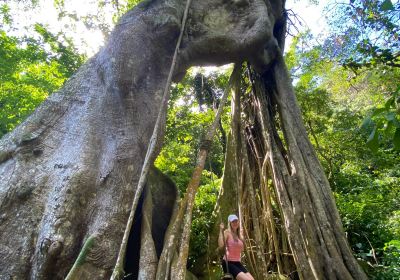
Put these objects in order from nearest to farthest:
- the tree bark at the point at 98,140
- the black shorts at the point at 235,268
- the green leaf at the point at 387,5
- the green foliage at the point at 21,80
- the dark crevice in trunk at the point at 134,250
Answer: the green leaf at the point at 387,5, the tree bark at the point at 98,140, the dark crevice in trunk at the point at 134,250, the black shorts at the point at 235,268, the green foliage at the point at 21,80

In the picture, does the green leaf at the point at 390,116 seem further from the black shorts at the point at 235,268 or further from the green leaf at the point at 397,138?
the black shorts at the point at 235,268

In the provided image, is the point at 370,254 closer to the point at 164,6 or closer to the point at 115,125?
the point at 115,125

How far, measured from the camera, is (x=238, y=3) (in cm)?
423

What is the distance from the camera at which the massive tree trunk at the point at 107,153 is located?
231cm

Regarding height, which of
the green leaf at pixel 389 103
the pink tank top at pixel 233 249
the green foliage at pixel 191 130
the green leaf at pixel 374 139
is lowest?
the green leaf at pixel 374 139

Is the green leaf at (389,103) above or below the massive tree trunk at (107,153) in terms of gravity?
below

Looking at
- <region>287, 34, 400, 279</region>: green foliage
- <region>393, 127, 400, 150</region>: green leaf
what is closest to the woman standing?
<region>287, 34, 400, 279</region>: green foliage

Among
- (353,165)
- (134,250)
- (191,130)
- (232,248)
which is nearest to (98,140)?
(134,250)

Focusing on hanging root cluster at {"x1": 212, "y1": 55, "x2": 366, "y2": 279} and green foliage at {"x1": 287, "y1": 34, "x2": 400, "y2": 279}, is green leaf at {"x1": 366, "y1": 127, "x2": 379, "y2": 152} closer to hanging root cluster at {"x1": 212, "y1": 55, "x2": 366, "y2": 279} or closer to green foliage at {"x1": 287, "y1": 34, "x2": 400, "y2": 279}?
hanging root cluster at {"x1": 212, "y1": 55, "x2": 366, "y2": 279}

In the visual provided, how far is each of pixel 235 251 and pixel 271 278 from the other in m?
0.88

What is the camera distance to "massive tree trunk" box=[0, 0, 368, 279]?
7.57 feet

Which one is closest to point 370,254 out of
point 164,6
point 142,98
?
point 142,98

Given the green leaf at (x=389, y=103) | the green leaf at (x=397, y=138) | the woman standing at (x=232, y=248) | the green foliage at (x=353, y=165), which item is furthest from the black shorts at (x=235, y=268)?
the green leaf at (x=389, y=103)

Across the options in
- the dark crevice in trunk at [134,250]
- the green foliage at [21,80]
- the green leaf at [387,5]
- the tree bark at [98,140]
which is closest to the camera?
the green leaf at [387,5]
